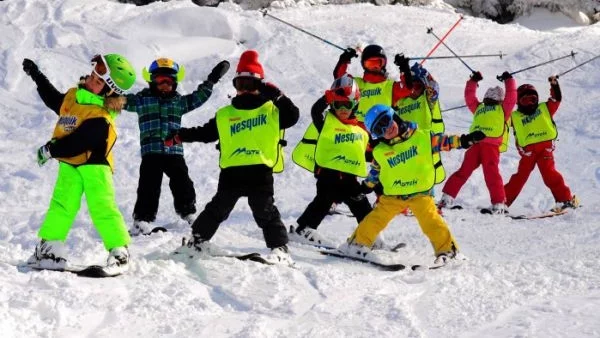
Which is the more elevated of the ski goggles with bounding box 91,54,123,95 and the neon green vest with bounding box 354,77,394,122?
the ski goggles with bounding box 91,54,123,95

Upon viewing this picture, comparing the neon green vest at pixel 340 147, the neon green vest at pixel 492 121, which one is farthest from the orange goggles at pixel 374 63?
the neon green vest at pixel 492 121

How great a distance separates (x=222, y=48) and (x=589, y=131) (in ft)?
22.1

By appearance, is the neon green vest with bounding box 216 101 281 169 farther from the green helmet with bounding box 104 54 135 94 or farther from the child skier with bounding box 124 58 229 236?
the child skier with bounding box 124 58 229 236

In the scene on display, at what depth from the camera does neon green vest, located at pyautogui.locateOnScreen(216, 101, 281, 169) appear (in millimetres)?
5539

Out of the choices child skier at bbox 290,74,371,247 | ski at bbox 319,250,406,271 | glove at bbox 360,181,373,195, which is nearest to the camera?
ski at bbox 319,250,406,271

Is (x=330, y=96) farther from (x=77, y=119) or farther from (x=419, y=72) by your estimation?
(x=77, y=119)

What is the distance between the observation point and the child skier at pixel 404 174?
6.04 metres

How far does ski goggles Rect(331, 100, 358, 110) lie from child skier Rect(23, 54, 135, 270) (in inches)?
85.1

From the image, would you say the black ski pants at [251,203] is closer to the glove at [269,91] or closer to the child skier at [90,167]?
the glove at [269,91]

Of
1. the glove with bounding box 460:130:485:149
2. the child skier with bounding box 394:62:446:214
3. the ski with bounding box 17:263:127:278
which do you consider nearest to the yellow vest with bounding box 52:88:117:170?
the ski with bounding box 17:263:127:278

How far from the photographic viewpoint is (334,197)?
22.5 ft

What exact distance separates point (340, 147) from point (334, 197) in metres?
0.46

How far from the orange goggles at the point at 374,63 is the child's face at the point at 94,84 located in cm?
361

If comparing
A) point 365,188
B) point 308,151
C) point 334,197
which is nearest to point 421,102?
point 308,151
